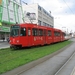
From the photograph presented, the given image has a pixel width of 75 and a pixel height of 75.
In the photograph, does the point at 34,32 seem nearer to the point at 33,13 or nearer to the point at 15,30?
the point at 15,30

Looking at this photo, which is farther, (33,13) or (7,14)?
(33,13)

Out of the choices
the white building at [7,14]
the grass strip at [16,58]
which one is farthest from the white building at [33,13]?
the grass strip at [16,58]

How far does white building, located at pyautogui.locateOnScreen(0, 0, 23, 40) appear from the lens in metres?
61.3

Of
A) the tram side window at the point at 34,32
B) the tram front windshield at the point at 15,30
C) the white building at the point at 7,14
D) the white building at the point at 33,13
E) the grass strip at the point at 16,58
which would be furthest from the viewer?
the white building at the point at 33,13

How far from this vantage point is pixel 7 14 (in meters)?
64.3

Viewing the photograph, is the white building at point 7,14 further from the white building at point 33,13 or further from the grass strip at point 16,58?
the grass strip at point 16,58

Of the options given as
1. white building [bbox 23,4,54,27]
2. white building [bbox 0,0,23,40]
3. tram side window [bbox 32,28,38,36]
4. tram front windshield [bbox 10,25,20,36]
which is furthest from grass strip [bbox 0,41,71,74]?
white building [bbox 23,4,54,27]

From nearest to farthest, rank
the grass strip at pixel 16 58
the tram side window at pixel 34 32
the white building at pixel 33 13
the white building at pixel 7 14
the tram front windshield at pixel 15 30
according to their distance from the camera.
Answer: the grass strip at pixel 16 58, the tram front windshield at pixel 15 30, the tram side window at pixel 34 32, the white building at pixel 7 14, the white building at pixel 33 13

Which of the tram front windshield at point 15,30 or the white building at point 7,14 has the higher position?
the white building at point 7,14

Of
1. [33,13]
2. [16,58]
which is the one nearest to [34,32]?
[16,58]

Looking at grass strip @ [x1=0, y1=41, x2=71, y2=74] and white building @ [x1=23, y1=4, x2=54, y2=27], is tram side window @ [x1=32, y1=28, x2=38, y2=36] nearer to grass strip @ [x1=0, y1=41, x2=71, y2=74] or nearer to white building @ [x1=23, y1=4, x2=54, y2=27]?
grass strip @ [x1=0, y1=41, x2=71, y2=74]

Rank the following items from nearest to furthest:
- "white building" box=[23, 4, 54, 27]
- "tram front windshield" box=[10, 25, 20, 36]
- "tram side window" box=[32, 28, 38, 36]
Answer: "tram front windshield" box=[10, 25, 20, 36], "tram side window" box=[32, 28, 38, 36], "white building" box=[23, 4, 54, 27]

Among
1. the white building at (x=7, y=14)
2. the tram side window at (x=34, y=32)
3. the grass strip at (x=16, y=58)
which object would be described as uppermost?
the white building at (x=7, y=14)

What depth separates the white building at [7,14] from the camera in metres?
61.3
